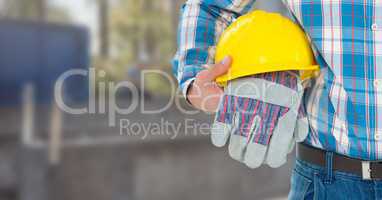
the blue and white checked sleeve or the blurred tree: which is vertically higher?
the blurred tree

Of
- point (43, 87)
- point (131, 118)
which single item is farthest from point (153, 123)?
point (43, 87)

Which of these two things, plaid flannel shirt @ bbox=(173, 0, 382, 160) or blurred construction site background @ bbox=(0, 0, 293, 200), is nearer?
plaid flannel shirt @ bbox=(173, 0, 382, 160)

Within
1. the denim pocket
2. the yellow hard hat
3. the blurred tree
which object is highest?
the blurred tree

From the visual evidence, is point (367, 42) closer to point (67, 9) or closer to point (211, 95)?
point (211, 95)

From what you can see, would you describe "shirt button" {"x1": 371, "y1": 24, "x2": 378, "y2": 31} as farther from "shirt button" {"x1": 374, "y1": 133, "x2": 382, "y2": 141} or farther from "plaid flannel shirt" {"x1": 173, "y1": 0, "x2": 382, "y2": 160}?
"shirt button" {"x1": 374, "y1": 133, "x2": 382, "y2": 141}

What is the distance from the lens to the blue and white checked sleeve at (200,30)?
3.47 ft

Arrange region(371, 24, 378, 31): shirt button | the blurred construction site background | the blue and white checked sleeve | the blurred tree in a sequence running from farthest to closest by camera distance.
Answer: the blurred tree < the blurred construction site background < the blue and white checked sleeve < region(371, 24, 378, 31): shirt button

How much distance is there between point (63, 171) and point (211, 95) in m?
2.74

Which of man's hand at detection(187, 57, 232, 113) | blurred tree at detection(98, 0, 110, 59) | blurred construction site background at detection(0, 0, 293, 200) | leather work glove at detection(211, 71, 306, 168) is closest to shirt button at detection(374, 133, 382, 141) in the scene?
leather work glove at detection(211, 71, 306, 168)

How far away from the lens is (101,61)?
4355 millimetres

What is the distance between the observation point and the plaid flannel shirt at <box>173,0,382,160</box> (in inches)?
37.3

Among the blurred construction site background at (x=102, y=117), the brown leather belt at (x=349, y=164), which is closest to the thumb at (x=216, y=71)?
the brown leather belt at (x=349, y=164)

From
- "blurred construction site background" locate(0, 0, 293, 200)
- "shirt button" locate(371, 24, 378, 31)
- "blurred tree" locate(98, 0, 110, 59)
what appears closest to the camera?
"shirt button" locate(371, 24, 378, 31)

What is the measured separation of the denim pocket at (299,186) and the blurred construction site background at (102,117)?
237 cm
